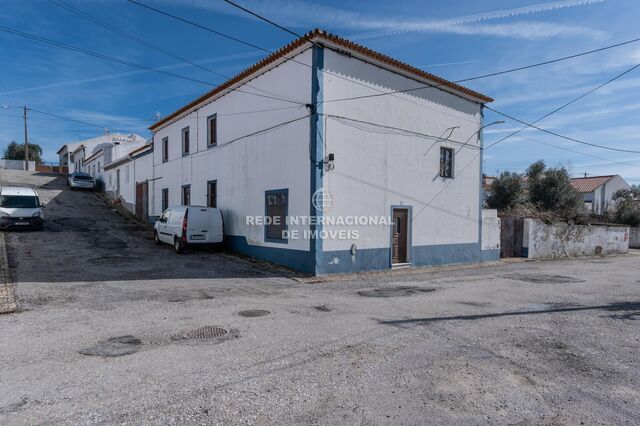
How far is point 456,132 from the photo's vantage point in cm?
1562

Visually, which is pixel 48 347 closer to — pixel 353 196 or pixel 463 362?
pixel 463 362

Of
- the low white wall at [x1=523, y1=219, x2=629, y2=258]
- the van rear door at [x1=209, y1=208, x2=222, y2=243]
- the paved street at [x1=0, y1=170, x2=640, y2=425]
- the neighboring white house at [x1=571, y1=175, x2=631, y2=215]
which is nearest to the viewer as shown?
the paved street at [x1=0, y1=170, x2=640, y2=425]

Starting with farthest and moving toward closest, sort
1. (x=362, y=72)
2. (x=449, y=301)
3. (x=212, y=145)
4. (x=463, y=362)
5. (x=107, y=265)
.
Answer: (x=212, y=145) → (x=362, y=72) → (x=107, y=265) → (x=449, y=301) → (x=463, y=362)

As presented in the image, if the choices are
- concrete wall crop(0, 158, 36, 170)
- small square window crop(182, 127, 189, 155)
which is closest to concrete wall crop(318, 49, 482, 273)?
small square window crop(182, 127, 189, 155)

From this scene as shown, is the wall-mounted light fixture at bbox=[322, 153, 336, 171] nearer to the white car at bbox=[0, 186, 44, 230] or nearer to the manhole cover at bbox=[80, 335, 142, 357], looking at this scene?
the manhole cover at bbox=[80, 335, 142, 357]

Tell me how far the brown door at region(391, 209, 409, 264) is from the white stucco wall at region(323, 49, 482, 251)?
0.31m

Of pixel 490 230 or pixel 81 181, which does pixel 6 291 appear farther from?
pixel 81 181

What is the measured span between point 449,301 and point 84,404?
691 cm

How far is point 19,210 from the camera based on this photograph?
1709 cm

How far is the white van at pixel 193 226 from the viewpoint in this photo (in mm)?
14188

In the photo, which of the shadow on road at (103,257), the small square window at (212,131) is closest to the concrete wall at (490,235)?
the shadow on road at (103,257)

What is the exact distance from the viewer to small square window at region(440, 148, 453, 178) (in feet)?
50.0

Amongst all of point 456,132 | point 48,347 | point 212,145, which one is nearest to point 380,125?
point 456,132

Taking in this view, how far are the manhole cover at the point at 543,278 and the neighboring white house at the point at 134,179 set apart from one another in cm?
2054
